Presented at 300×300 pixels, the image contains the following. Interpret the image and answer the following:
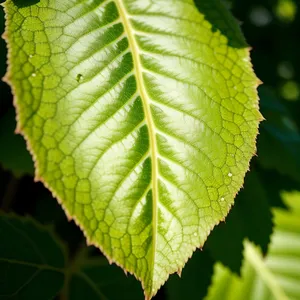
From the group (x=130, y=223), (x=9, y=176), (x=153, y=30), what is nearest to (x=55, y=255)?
(x=9, y=176)

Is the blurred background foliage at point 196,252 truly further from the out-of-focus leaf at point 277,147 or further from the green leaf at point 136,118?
the green leaf at point 136,118

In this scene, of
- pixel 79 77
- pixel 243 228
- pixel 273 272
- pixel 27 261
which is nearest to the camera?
pixel 79 77

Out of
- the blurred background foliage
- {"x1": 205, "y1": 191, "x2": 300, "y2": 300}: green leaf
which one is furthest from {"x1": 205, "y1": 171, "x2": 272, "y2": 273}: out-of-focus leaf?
{"x1": 205, "y1": 191, "x2": 300, "y2": 300}: green leaf

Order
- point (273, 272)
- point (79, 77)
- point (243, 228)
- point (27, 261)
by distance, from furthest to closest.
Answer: point (273, 272), point (243, 228), point (27, 261), point (79, 77)

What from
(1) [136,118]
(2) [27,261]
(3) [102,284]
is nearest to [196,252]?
(3) [102,284]

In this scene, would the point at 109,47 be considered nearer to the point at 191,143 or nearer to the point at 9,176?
the point at 191,143

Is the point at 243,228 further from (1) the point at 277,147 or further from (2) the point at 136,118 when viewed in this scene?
(2) the point at 136,118
